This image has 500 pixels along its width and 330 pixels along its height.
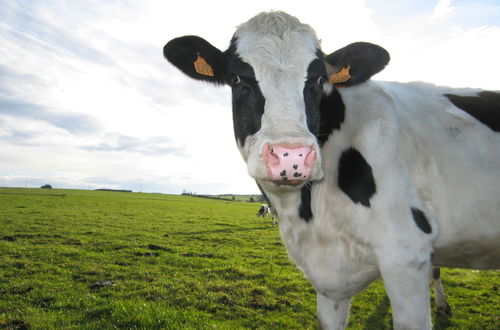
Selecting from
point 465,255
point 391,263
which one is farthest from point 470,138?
point 391,263

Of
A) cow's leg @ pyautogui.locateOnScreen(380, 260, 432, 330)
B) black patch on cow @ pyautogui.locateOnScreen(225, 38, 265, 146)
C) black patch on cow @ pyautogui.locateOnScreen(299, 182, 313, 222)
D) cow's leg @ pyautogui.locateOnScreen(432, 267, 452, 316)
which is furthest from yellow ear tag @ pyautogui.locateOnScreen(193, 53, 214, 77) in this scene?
cow's leg @ pyautogui.locateOnScreen(432, 267, 452, 316)

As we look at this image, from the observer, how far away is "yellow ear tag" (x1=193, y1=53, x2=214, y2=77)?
358 centimetres

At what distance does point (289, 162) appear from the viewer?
92.6 inches

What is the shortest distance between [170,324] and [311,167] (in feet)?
13.3

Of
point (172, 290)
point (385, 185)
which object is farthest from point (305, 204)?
point (172, 290)

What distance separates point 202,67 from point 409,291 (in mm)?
2666

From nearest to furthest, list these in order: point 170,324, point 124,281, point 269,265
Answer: point 170,324, point 124,281, point 269,265

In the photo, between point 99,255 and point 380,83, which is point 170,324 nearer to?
point 380,83

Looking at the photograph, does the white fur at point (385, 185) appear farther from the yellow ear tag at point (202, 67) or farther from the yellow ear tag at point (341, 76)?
the yellow ear tag at point (202, 67)

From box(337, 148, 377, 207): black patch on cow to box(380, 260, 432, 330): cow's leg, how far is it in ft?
1.73

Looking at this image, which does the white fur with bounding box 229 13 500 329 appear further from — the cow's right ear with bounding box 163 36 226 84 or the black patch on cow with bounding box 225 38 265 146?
the cow's right ear with bounding box 163 36 226 84

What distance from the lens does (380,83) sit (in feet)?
12.2

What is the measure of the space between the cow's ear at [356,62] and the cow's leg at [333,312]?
2129 mm

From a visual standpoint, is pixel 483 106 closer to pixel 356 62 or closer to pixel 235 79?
pixel 356 62
